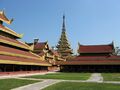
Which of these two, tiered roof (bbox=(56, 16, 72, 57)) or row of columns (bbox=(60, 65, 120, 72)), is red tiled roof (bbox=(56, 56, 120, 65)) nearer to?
row of columns (bbox=(60, 65, 120, 72))

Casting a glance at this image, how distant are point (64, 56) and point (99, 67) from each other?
38390 millimetres

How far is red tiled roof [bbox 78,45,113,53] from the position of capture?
208 ft

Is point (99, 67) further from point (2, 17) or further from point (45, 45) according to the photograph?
point (2, 17)

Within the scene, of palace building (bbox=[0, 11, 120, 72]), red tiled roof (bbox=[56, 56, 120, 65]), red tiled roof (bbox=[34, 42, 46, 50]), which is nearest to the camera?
palace building (bbox=[0, 11, 120, 72])

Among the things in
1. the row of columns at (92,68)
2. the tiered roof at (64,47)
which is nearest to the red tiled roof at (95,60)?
the row of columns at (92,68)

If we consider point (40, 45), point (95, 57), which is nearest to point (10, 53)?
point (95, 57)

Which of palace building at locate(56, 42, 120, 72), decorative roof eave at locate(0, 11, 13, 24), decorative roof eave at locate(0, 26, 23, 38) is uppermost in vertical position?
decorative roof eave at locate(0, 11, 13, 24)

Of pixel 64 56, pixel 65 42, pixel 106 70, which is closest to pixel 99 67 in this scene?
pixel 106 70

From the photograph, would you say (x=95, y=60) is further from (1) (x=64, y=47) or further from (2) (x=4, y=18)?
(1) (x=64, y=47)

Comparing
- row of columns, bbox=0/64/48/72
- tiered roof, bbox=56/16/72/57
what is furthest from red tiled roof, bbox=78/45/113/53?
tiered roof, bbox=56/16/72/57

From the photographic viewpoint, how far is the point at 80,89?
18.1 m

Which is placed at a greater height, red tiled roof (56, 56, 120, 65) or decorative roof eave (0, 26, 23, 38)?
decorative roof eave (0, 26, 23, 38)

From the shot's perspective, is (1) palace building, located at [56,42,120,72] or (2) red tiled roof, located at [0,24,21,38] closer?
(2) red tiled roof, located at [0,24,21,38]

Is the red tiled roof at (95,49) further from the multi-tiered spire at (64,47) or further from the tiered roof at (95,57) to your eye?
the multi-tiered spire at (64,47)
